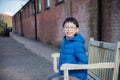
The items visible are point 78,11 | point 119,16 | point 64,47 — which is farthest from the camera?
point 78,11

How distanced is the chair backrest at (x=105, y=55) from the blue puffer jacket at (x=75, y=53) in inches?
14.7

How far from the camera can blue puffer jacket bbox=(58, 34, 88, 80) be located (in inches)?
123

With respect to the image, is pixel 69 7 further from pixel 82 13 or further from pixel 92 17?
pixel 92 17

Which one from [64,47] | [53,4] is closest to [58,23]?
[53,4]

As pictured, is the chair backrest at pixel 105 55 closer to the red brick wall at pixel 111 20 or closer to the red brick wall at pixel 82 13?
the red brick wall at pixel 111 20

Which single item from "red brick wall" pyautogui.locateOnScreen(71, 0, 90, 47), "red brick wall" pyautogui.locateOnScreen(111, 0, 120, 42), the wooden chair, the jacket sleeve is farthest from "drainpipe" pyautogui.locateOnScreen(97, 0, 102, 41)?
the jacket sleeve

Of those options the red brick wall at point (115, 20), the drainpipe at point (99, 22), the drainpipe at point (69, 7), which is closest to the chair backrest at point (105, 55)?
the red brick wall at point (115, 20)

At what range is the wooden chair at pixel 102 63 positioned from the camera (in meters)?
3.03

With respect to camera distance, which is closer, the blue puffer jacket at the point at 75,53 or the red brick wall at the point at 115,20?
the blue puffer jacket at the point at 75,53

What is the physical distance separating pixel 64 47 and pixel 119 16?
13.7ft

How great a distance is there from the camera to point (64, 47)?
3268 mm

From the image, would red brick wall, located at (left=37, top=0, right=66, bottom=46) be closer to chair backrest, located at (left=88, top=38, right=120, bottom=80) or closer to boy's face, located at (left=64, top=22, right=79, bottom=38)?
chair backrest, located at (left=88, top=38, right=120, bottom=80)

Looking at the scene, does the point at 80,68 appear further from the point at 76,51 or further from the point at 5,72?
the point at 5,72

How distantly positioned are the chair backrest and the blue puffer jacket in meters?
0.37
